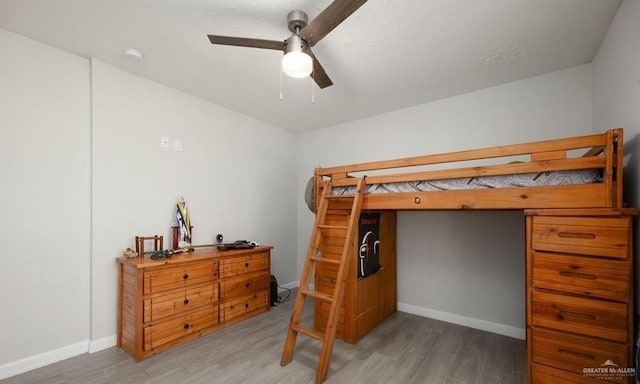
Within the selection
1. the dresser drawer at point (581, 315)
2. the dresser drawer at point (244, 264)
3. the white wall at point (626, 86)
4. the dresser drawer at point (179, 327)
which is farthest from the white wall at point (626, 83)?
the dresser drawer at point (179, 327)

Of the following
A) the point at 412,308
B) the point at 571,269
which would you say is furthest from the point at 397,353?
the point at 571,269

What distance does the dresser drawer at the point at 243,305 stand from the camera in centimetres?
281

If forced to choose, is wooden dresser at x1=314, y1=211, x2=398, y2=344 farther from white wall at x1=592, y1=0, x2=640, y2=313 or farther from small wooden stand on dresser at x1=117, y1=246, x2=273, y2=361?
white wall at x1=592, y1=0, x2=640, y2=313

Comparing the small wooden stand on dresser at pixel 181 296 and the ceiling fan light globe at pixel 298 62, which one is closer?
the ceiling fan light globe at pixel 298 62

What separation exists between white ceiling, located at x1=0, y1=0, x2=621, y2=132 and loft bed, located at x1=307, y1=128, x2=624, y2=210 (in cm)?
88

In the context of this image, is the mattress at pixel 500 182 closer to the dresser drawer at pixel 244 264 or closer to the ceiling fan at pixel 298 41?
the ceiling fan at pixel 298 41

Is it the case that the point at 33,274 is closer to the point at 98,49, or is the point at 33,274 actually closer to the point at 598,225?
the point at 98,49

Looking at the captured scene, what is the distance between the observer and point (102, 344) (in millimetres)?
2348

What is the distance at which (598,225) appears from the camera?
1458 millimetres

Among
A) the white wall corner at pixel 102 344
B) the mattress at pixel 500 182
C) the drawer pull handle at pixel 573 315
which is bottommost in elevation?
the white wall corner at pixel 102 344

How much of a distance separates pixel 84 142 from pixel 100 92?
479mm

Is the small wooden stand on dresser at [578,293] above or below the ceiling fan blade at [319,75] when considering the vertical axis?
below

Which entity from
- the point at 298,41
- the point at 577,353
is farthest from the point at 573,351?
the point at 298,41

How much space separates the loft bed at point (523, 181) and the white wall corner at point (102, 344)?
2643mm
